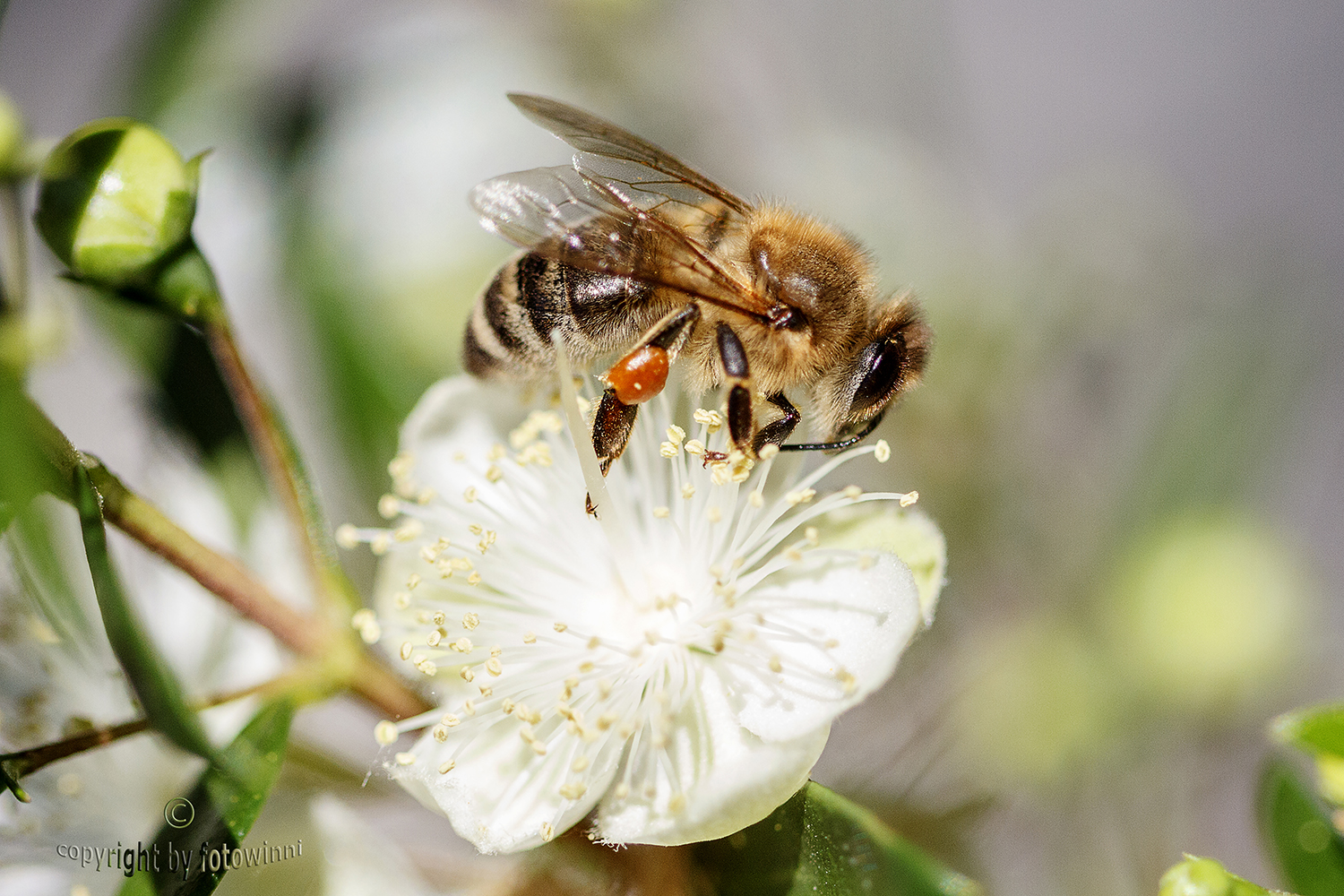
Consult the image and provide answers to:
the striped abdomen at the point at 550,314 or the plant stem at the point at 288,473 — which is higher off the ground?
the striped abdomen at the point at 550,314

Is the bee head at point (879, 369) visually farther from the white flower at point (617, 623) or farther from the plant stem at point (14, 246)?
the plant stem at point (14, 246)

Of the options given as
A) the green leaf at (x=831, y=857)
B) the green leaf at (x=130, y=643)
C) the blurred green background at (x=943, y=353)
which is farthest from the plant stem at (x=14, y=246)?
the green leaf at (x=831, y=857)

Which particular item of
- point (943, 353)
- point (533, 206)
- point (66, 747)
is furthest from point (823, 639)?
point (943, 353)

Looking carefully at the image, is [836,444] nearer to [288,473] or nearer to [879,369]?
[879,369]

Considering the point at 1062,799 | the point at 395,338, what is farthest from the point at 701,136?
the point at 1062,799

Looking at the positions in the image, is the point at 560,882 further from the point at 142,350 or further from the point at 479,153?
the point at 479,153

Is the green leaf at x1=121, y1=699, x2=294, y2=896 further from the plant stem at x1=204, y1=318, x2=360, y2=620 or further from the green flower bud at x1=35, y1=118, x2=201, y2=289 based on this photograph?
the green flower bud at x1=35, y1=118, x2=201, y2=289

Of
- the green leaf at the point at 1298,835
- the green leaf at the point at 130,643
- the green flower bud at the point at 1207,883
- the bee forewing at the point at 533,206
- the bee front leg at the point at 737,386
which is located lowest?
the green leaf at the point at 1298,835
